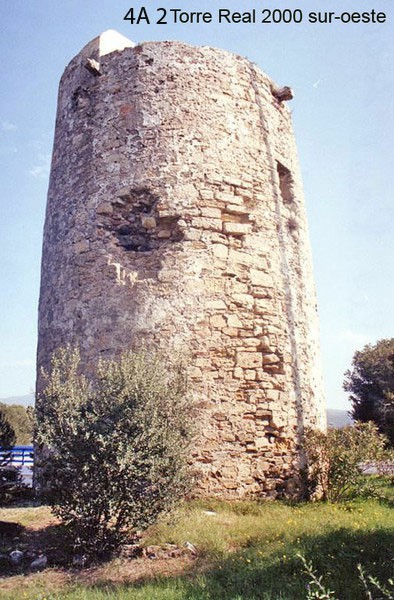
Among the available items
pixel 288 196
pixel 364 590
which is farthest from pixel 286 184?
pixel 364 590

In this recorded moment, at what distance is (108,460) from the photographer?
4.44 metres

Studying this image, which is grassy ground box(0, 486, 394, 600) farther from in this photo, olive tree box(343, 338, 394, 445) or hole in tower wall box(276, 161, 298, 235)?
olive tree box(343, 338, 394, 445)

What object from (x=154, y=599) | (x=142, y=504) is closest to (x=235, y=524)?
(x=142, y=504)

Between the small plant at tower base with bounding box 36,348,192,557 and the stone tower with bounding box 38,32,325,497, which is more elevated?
the stone tower with bounding box 38,32,325,497

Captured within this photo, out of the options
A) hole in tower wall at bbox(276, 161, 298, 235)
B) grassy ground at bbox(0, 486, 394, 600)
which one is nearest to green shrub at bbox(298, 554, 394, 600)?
grassy ground at bbox(0, 486, 394, 600)

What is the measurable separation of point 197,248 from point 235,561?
379 cm

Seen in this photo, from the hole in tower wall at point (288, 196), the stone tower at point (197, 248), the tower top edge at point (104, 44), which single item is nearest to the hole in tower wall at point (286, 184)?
the hole in tower wall at point (288, 196)

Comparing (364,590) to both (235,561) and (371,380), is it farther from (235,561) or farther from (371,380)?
(371,380)

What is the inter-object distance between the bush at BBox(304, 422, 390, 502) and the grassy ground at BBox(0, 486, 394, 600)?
2.99ft

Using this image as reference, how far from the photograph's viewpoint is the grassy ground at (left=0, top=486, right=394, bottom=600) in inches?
139

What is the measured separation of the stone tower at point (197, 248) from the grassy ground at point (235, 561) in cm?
95

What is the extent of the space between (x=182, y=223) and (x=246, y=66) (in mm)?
2959

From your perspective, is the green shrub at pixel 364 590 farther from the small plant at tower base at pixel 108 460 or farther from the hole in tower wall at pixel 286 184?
the hole in tower wall at pixel 286 184

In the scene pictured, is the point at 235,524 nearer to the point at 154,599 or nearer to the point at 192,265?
the point at 154,599
